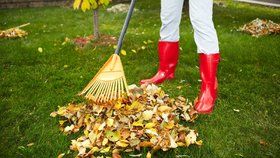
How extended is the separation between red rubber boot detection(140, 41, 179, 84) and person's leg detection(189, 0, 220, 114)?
0.58 m

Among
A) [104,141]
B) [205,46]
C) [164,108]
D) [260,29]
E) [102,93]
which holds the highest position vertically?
[205,46]

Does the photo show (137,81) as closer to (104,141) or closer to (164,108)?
(164,108)

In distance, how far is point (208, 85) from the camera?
129 inches

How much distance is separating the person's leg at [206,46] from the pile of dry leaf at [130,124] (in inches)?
7.8

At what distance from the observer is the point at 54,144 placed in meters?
2.73

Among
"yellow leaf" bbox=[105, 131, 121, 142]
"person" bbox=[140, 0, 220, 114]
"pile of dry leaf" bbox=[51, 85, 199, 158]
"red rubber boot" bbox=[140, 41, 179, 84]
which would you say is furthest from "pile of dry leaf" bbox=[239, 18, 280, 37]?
"yellow leaf" bbox=[105, 131, 121, 142]

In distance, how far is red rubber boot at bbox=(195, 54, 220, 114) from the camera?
10.6 feet

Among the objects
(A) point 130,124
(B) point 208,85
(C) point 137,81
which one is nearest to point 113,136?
(A) point 130,124

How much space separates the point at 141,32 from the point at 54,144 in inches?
168

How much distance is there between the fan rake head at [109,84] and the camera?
9.80 ft

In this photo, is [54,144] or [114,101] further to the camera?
[114,101]

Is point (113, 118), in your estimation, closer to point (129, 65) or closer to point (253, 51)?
point (129, 65)

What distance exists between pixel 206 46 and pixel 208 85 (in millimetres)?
371

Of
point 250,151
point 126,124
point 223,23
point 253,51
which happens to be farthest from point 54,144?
point 223,23
